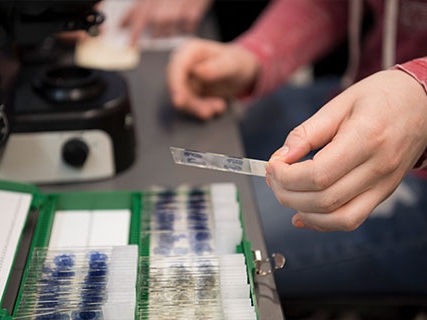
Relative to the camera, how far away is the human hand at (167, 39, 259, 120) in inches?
43.3

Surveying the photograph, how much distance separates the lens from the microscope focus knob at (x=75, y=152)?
0.91m

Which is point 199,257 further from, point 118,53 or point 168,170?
point 118,53

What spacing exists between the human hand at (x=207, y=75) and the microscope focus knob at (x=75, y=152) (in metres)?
0.24

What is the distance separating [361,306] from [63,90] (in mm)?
706

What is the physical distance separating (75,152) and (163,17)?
0.58 metres

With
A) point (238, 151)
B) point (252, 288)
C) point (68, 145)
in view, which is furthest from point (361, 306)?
point (68, 145)

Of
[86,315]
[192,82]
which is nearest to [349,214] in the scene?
[86,315]

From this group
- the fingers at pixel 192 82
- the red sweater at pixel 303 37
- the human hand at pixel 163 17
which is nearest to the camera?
the fingers at pixel 192 82

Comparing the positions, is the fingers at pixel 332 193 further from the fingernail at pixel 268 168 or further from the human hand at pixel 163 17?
the human hand at pixel 163 17

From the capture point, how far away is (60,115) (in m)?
0.90

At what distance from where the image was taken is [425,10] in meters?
1.04

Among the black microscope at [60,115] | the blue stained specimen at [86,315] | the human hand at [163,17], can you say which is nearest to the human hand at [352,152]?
the blue stained specimen at [86,315]

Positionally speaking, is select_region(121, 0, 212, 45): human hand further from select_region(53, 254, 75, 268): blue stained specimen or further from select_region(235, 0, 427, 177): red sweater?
select_region(53, 254, 75, 268): blue stained specimen

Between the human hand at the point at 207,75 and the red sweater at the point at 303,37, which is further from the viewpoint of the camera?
the red sweater at the point at 303,37
